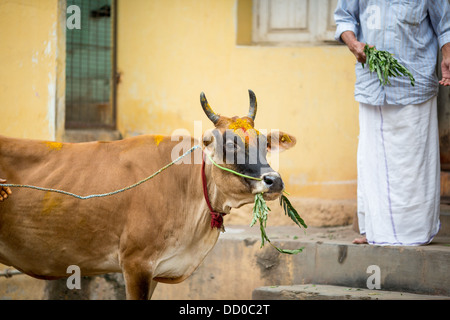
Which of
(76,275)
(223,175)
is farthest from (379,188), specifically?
(76,275)

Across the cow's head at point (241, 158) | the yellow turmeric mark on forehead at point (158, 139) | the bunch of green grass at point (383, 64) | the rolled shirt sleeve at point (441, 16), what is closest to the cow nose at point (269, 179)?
the cow's head at point (241, 158)

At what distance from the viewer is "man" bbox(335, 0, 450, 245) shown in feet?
19.1

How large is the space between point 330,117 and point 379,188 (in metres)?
1.47

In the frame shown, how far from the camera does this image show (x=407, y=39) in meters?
5.82

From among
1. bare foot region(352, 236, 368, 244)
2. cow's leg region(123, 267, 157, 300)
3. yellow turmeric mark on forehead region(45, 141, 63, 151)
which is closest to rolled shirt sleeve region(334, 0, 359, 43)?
bare foot region(352, 236, 368, 244)

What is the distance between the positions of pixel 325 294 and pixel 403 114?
1.54m

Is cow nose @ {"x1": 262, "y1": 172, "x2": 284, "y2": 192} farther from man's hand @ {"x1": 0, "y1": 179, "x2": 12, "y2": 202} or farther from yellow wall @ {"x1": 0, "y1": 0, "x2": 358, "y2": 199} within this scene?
yellow wall @ {"x1": 0, "y1": 0, "x2": 358, "y2": 199}

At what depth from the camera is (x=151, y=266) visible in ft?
16.3

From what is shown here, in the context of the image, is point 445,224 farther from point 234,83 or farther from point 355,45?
point 234,83

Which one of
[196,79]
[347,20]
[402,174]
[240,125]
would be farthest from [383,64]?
[196,79]

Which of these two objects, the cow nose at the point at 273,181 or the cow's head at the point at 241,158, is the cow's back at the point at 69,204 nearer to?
the cow's head at the point at 241,158

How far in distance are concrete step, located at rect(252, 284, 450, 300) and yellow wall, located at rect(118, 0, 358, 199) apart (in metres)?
1.58

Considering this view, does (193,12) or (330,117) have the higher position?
(193,12)
